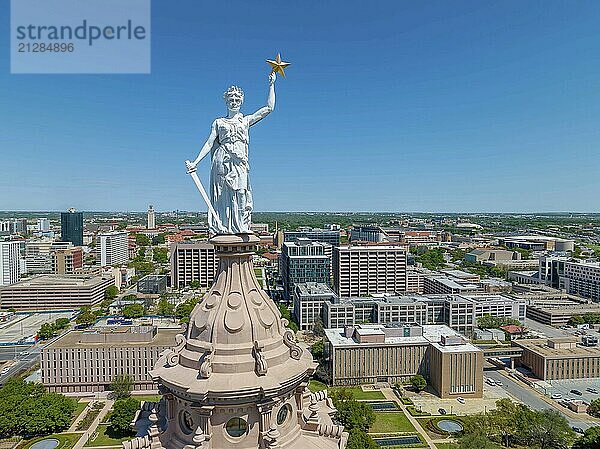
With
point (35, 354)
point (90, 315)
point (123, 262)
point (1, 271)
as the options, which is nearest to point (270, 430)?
point (35, 354)

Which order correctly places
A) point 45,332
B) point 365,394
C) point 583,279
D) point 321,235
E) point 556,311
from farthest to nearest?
1. point 321,235
2. point 583,279
3. point 556,311
4. point 45,332
5. point 365,394

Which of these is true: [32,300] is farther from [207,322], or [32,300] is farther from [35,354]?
[207,322]

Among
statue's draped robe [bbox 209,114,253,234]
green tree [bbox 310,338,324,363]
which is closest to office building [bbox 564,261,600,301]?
green tree [bbox 310,338,324,363]

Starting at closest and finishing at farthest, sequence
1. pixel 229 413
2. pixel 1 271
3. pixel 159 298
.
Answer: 1. pixel 229 413
2. pixel 159 298
3. pixel 1 271

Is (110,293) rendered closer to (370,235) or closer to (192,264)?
(192,264)

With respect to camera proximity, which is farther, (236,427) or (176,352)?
(176,352)

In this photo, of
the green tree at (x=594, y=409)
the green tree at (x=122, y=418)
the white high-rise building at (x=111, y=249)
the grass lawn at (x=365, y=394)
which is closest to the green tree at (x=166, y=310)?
the green tree at (x=122, y=418)

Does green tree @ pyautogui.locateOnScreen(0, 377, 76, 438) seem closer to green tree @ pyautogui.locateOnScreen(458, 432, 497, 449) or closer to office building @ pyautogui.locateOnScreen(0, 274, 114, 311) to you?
green tree @ pyautogui.locateOnScreen(458, 432, 497, 449)

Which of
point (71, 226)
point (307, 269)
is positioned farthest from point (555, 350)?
point (71, 226)
